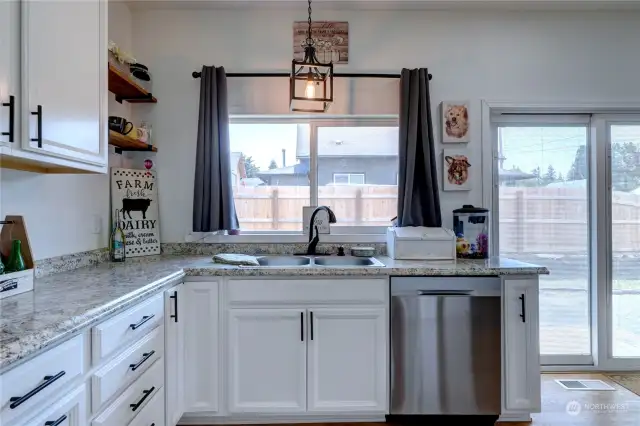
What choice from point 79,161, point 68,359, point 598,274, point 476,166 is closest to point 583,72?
point 476,166

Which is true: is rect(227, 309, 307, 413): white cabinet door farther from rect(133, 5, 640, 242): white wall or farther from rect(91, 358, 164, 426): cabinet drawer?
rect(133, 5, 640, 242): white wall

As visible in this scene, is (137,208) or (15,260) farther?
(137,208)

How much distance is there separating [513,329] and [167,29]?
2.99m

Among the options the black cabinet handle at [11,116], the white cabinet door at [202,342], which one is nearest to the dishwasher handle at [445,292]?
the white cabinet door at [202,342]

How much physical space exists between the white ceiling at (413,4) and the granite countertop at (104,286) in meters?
1.78

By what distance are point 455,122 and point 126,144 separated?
7.41 feet

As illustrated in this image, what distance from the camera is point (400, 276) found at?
6.46 ft

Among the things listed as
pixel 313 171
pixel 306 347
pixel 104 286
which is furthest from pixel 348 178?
pixel 104 286

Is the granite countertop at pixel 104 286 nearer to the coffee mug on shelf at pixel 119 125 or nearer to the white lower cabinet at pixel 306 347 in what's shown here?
the white lower cabinet at pixel 306 347

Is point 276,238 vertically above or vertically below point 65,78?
below

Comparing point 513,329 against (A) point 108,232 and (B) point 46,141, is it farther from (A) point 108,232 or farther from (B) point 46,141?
(A) point 108,232

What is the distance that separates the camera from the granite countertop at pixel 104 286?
92 centimetres

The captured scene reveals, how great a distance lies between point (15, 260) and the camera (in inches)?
54.5

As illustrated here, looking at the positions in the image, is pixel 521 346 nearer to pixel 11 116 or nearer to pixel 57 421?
pixel 57 421
